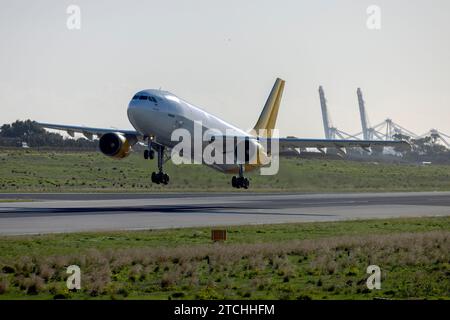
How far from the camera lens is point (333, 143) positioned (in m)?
70.3

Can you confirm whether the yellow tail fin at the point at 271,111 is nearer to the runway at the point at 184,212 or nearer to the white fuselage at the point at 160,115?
the runway at the point at 184,212

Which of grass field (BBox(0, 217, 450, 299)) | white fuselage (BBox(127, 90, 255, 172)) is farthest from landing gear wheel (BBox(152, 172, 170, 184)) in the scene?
grass field (BBox(0, 217, 450, 299))

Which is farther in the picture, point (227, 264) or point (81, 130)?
point (81, 130)

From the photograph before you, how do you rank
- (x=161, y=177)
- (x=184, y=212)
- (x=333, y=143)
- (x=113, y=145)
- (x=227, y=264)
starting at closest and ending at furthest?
(x=227, y=264) < (x=184, y=212) < (x=113, y=145) < (x=161, y=177) < (x=333, y=143)

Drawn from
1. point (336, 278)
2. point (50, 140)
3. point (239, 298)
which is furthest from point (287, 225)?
point (50, 140)

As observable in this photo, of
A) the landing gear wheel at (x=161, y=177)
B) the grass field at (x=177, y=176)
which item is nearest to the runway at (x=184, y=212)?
the landing gear wheel at (x=161, y=177)

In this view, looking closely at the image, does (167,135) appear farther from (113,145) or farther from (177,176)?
(177,176)

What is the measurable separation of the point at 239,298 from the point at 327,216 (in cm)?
3084

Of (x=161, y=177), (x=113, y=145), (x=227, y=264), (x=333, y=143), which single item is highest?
(x=333, y=143)

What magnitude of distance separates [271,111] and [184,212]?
27.5 m

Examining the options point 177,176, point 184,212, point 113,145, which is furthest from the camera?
point 177,176

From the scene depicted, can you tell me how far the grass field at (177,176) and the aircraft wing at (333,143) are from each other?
28.9 ft

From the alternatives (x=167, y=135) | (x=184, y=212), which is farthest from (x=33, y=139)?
(x=184, y=212)
